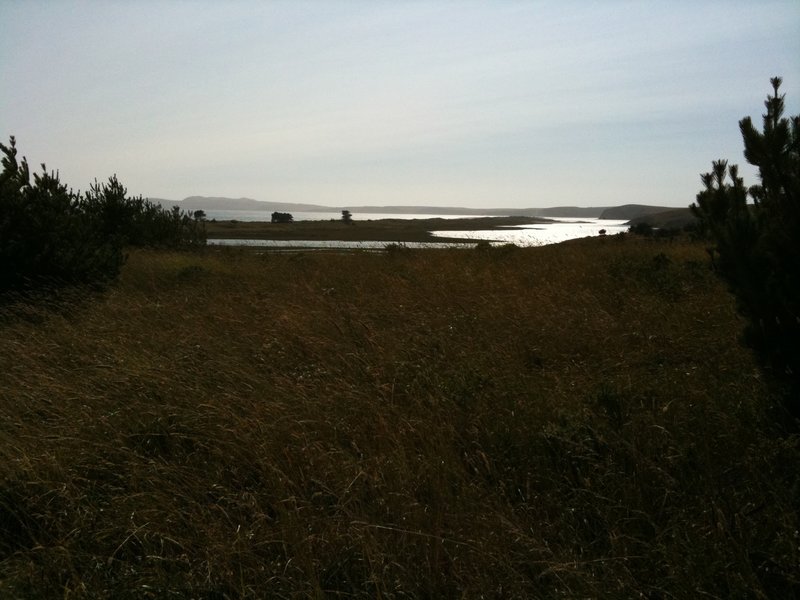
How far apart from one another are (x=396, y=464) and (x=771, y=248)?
8.92ft

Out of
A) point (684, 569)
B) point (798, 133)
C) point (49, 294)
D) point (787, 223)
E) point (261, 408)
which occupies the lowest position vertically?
point (684, 569)

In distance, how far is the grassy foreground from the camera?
2.40 m

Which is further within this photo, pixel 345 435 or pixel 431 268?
pixel 431 268

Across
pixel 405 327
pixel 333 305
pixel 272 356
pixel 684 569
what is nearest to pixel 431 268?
pixel 333 305

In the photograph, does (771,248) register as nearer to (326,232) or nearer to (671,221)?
(326,232)

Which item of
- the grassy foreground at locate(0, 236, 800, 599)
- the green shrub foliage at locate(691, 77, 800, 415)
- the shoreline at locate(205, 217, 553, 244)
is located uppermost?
the shoreline at locate(205, 217, 553, 244)

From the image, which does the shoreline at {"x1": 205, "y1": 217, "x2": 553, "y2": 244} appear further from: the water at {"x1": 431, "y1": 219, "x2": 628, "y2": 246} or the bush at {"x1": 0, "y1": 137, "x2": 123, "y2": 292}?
the bush at {"x1": 0, "y1": 137, "x2": 123, "y2": 292}

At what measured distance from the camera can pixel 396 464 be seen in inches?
124

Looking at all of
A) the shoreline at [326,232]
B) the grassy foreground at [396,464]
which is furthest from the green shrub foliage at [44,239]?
the shoreline at [326,232]

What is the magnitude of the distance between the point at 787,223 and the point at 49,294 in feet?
31.9

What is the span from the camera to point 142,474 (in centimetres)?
320

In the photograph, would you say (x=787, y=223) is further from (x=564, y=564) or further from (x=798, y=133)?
(x=564, y=564)

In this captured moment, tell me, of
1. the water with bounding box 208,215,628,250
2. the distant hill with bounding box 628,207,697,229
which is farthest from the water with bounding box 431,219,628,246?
the distant hill with bounding box 628,207,697,229

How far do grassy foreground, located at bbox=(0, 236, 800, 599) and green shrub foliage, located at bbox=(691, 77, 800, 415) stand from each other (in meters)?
0.49
